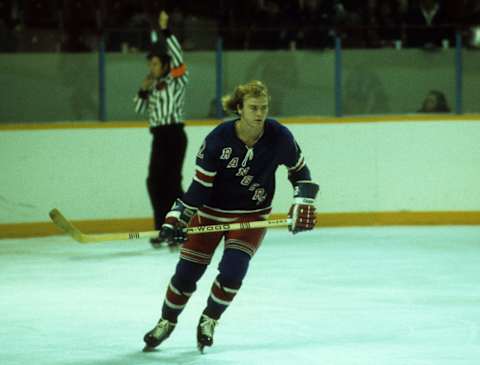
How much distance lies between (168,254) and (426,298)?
234 cm

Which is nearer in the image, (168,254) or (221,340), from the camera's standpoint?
(221,340)

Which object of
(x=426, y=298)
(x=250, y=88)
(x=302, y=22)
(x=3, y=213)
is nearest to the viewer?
(x=250, y=88)

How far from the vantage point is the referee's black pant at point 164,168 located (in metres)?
7.93

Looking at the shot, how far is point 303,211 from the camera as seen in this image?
4.56 metres

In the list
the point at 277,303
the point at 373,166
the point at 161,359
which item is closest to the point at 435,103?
the point at 373,166

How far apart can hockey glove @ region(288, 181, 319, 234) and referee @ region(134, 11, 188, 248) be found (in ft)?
11.1

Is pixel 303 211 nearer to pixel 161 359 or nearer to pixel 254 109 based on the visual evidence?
pixel 254 109

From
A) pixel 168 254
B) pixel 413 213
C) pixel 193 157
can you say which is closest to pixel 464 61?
pixel 413 213

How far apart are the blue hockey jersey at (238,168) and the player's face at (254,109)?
0.11 m

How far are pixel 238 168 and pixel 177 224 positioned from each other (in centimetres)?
34

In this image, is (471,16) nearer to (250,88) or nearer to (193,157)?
(193,157)

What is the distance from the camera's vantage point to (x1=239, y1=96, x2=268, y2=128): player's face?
442 centimetres

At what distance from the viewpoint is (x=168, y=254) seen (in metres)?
7.66

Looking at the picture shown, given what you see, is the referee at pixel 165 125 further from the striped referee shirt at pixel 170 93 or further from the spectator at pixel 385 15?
the spectator at pixel 385 15
